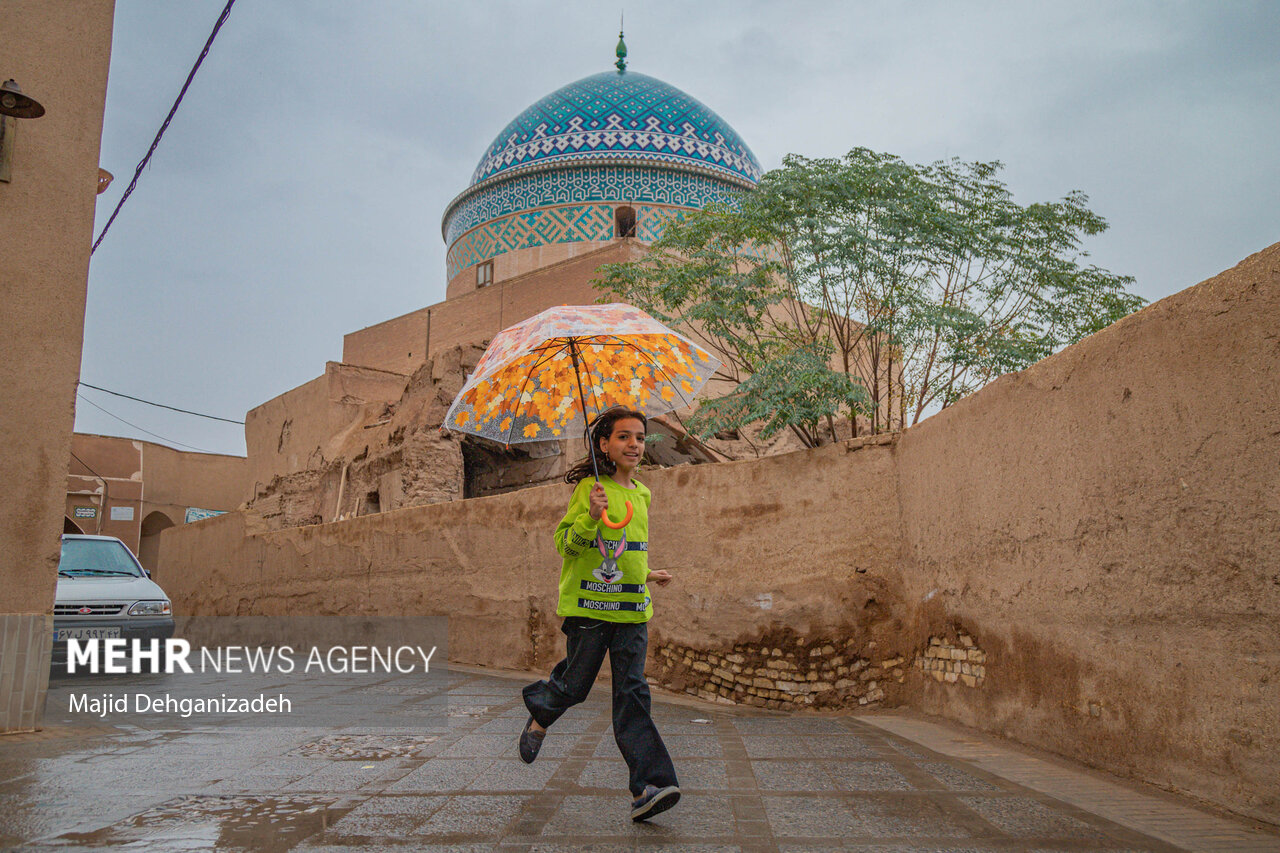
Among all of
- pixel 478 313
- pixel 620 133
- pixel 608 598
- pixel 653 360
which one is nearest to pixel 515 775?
pixel 608 598

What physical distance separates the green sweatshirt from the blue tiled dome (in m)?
19.2

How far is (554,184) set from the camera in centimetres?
2250

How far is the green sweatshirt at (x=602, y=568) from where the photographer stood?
12.3 ft

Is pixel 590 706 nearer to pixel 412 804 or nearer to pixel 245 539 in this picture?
pixel 412 804

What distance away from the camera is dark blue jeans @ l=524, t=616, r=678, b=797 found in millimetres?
3469

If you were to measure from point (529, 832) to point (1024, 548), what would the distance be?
2.69 metres

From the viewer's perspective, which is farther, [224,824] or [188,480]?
[188,480]

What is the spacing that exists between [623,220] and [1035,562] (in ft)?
59.5

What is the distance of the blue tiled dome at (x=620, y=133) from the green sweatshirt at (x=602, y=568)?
19237 millimetres

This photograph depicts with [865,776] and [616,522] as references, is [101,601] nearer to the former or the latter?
[616,522]

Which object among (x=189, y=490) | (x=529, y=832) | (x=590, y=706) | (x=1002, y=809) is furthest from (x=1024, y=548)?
(x=189, y=490)

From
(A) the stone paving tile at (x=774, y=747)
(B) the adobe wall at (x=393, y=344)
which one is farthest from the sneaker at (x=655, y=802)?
(B) the adobe wall at (x=393, y=344)
